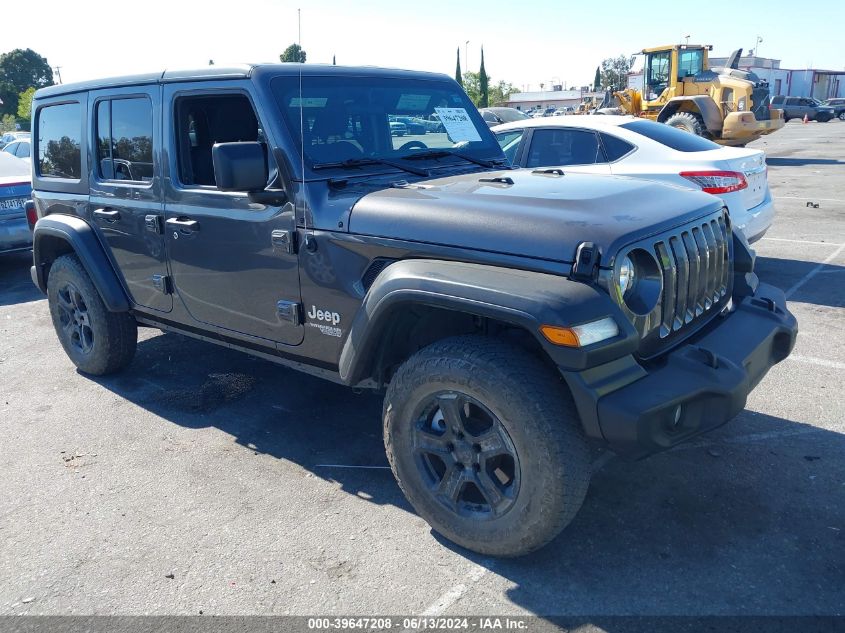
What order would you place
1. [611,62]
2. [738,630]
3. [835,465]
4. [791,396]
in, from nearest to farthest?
[738,630]
[835,465]
[791,396]
[611,62]

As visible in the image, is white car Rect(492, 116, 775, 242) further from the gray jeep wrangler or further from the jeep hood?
the jeep hood

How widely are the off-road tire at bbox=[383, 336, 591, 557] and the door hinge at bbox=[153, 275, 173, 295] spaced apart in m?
1.88

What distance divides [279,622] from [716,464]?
231 cm

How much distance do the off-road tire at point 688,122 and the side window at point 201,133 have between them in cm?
1629

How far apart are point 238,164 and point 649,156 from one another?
4869 mm

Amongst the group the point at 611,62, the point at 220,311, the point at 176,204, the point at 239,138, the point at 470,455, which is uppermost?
the point at 611,62

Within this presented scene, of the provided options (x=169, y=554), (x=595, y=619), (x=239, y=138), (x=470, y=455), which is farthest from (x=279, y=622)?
(x=239, y=138)

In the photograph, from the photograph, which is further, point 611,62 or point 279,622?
point 611,62

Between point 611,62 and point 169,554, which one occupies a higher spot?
point 611,62

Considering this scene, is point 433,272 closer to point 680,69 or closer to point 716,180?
point 716,180

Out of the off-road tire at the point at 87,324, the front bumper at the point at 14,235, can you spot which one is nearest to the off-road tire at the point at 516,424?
the off-road tire at the point at 87,324

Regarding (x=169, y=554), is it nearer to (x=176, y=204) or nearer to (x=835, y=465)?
(x=176, y=204)

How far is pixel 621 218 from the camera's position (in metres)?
2.86

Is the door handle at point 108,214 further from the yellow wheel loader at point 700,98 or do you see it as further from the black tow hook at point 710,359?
the yellow wheel loader at point 700,98
